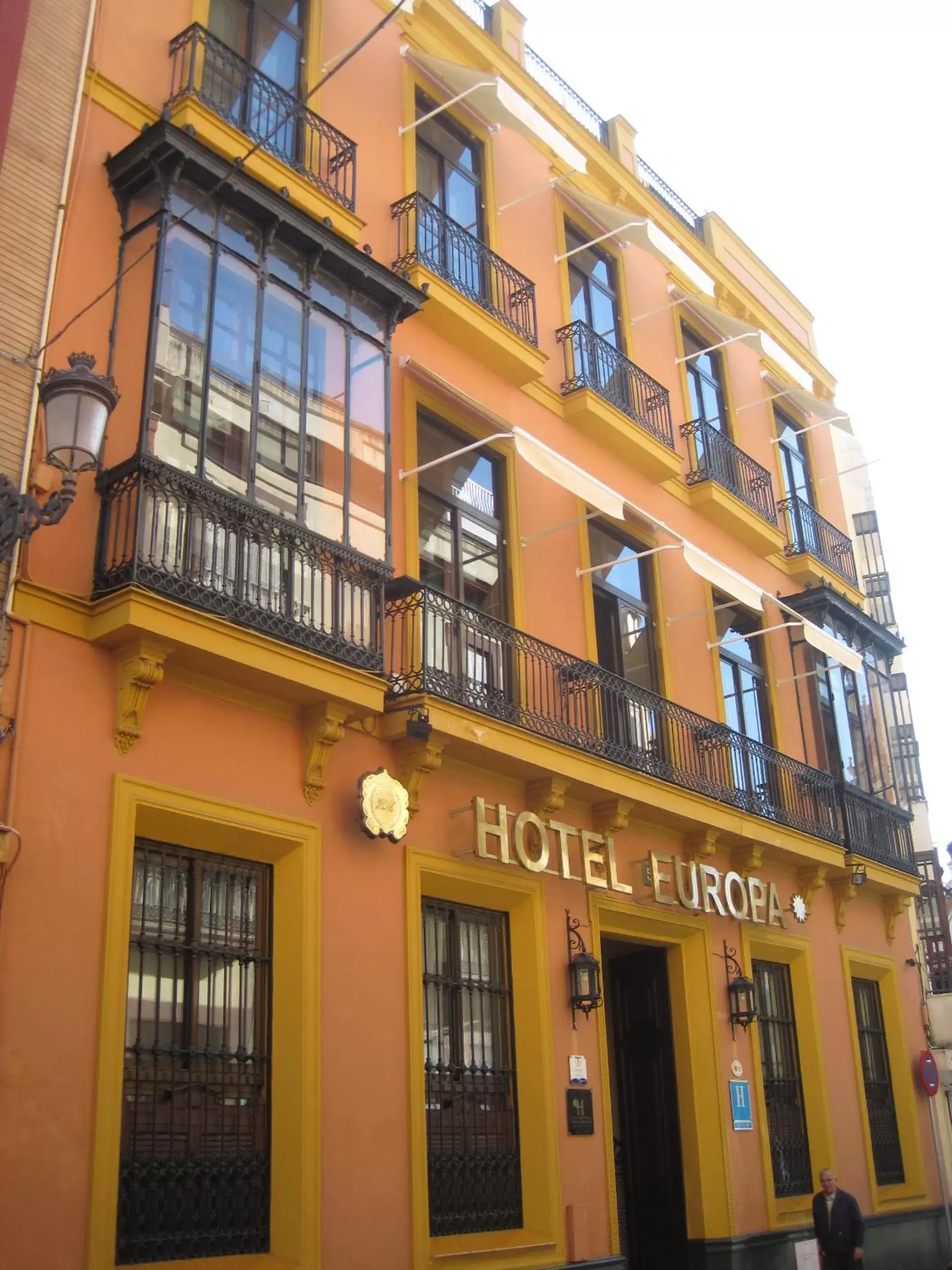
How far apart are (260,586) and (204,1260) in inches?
180

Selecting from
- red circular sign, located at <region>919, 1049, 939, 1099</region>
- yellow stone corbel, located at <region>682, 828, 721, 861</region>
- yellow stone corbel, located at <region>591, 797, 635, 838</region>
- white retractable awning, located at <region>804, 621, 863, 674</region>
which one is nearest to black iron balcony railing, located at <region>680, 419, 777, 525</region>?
white retractable awning, located at <region>804, 621, 863, 674</region>

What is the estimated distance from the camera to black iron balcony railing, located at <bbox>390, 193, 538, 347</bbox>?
1305 cm

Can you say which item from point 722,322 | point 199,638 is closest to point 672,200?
point 722,322

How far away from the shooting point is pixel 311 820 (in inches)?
396

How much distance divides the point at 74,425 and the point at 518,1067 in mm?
7194

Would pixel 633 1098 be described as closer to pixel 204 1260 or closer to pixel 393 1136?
pixel 393 1136

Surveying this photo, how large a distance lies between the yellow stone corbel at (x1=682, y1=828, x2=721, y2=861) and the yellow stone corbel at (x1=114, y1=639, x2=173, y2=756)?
734 centimetres

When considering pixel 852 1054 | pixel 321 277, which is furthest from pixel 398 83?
pixel 852 1054

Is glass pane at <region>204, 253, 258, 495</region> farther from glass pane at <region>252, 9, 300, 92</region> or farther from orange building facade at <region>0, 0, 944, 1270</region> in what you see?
glass pane at <region>252, 9, 300, 92</region>

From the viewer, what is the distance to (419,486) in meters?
12.5

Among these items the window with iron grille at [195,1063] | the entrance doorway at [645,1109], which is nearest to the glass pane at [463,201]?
the window with iron grille at [195,1063]

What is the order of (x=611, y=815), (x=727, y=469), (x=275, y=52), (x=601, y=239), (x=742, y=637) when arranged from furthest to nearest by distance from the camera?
(x=727, y=469) → (x=742, y=637) → (x=601, y=239) → (x=611, y=815) → (x=275, y=52)

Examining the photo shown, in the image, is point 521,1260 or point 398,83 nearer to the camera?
point 521,1260

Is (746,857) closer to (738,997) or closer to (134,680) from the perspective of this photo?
(738,997)
